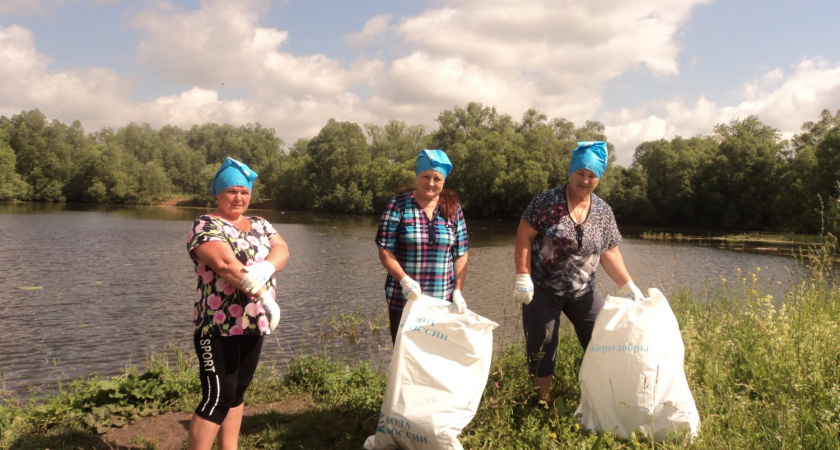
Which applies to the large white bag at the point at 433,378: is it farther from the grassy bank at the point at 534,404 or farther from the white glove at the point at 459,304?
the grassy bank at the point at 534,404

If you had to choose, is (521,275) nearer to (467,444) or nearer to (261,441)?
(467,444)

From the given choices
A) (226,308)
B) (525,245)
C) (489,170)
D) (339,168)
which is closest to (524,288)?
(525,245)

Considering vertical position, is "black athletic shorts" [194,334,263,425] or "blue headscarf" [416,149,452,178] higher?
"blue headscarf" [416,149,452,178]

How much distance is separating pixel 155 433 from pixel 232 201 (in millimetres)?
1761

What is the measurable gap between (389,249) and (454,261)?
1.51 feet

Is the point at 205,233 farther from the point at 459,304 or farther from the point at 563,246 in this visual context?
the point at 563,246

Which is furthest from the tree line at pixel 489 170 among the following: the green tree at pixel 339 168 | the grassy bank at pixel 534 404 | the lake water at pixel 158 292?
the grassy bank at pixel 534 404

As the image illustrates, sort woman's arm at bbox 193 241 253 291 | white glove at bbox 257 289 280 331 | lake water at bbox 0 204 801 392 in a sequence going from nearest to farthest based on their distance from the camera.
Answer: woman's arm at bbox 193 241 253 291, white glove at bbox 257 289 280 331, lake water at bbox 0 204 801 392

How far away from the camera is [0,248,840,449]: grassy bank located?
114 inches

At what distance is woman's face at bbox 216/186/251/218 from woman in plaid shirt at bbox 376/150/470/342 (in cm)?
81

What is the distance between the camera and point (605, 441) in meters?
2.92

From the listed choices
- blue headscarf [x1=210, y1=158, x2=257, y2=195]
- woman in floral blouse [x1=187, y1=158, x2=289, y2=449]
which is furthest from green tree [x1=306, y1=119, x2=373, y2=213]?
woman in floral blouse [x1=187, y1=158, x2=289, y2=449]

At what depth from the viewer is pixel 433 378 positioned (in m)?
2.74

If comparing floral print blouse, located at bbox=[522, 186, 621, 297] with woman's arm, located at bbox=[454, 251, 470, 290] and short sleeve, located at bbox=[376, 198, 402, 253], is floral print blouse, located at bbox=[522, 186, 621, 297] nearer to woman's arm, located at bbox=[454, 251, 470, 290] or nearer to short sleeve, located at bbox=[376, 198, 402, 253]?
woman's arm, located at bbox=[454, 251, 470, 290]
